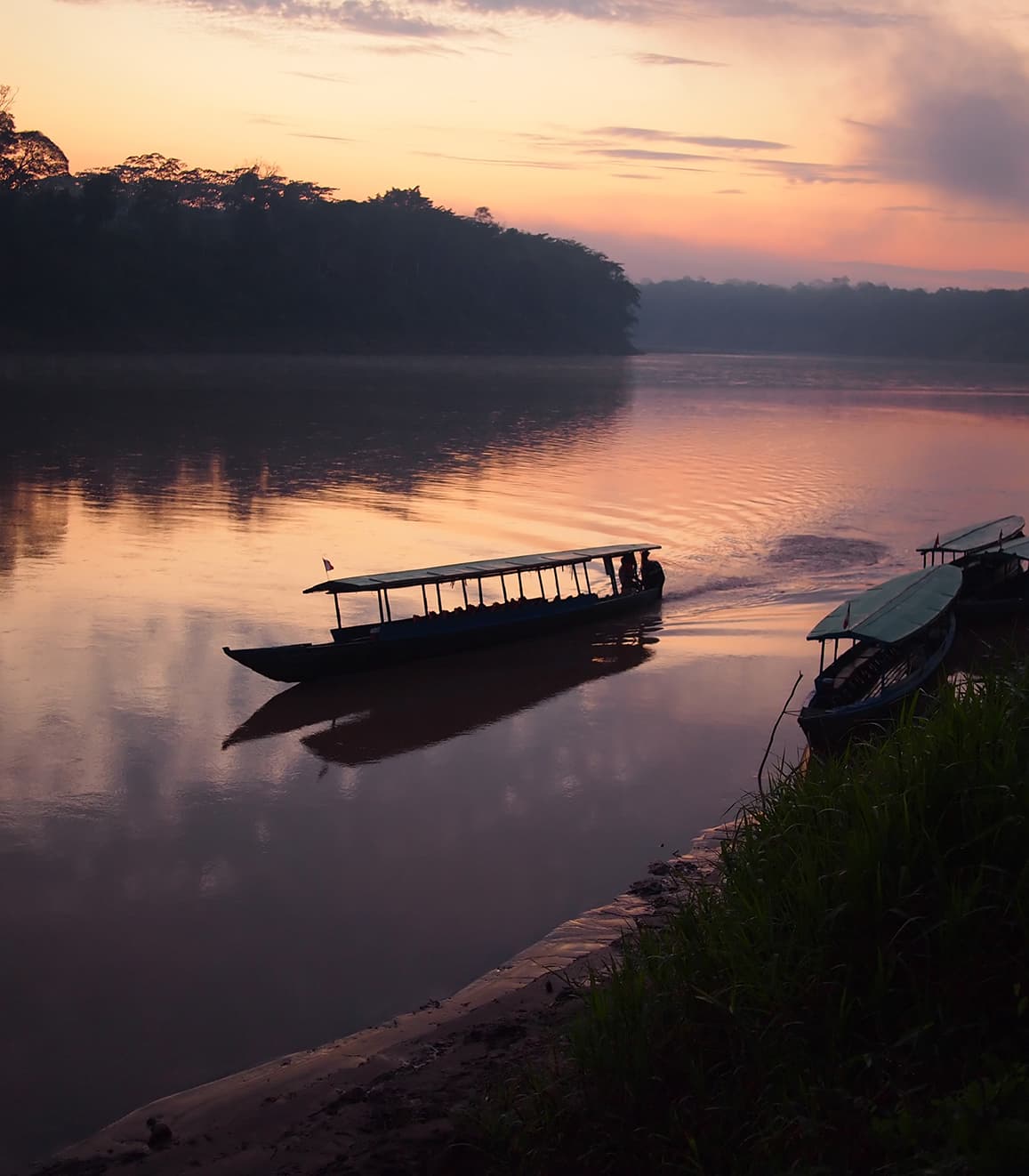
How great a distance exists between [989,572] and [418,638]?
11.5 metres

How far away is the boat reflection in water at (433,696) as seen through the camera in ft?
45.3

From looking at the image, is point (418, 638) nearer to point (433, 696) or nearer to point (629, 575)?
point (433, 696)

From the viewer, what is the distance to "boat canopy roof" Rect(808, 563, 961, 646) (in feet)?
45.5

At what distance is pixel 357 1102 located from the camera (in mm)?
6312

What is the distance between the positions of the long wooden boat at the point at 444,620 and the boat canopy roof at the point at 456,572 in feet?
0.04

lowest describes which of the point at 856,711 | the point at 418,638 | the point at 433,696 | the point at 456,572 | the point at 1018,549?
the point at 433,696

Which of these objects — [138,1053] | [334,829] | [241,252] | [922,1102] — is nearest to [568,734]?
[334,829]

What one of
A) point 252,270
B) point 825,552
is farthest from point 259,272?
point 825,552

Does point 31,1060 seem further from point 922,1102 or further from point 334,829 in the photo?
point 922,1102

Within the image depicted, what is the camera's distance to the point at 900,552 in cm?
2689

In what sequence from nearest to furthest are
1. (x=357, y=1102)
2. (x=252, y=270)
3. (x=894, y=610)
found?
(x=357, y=1102)
(x=894, y=610)
(x=252, y=270)

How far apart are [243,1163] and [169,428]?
123 feet

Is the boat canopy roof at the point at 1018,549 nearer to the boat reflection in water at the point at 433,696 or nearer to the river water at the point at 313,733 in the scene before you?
the river water at the point at 313,733

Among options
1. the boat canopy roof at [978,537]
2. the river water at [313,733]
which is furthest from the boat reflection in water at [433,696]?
the boat canopy roof at [978,537]
